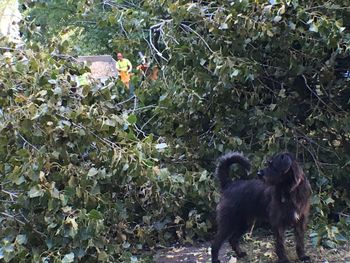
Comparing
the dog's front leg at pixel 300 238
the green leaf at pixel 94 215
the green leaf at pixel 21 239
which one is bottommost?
the dog's front leg at pixel 300 238

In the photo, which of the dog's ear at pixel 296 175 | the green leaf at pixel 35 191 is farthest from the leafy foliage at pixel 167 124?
the dog's ear at pixel 296 175

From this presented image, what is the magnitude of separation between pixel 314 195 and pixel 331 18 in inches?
64.4

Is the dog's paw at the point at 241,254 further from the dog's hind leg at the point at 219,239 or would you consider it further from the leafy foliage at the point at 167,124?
the leafy foliage at the point at 167,124

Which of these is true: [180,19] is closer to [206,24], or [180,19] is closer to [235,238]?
[206,24]

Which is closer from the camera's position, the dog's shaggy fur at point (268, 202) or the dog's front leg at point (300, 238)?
the dog's shaggy fur at point (268, 202)

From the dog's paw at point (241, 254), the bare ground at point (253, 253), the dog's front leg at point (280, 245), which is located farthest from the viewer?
→ the dog's paw at point (241, 254)

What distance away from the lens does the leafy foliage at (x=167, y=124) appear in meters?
4.47

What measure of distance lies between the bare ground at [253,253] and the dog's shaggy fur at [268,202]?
0.43ft

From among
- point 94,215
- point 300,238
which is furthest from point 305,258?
point 94,215

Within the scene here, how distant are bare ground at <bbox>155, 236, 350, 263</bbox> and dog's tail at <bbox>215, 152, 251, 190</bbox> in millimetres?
660

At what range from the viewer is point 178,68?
6605mm

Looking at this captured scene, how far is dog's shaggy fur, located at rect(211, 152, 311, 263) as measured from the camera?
484cm

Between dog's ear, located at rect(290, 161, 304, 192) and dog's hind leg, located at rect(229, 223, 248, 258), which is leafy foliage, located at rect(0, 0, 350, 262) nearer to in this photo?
dog's hind leg, located at rect(229, 223, 248, 258)

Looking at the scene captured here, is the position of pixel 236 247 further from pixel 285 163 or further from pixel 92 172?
pixel 92 172
